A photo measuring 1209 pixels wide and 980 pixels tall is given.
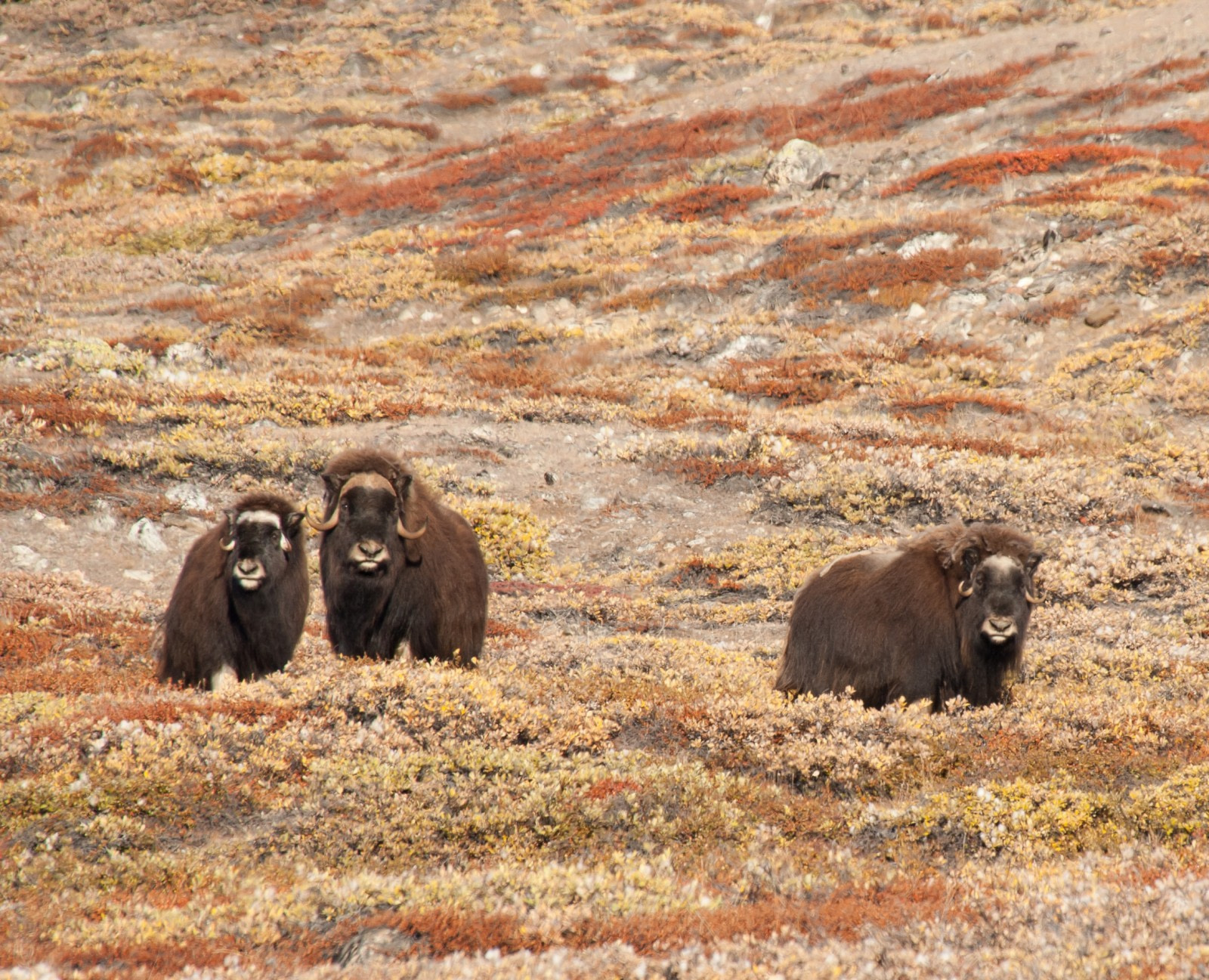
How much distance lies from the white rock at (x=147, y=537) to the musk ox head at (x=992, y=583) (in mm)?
12259

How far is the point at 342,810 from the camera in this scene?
20.6 feet

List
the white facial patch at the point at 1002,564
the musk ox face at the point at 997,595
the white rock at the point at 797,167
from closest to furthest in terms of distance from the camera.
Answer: the musk ox face at the point at 997,595, the white facial patch at the point at 1002,564, the white rock at the point at 797,167

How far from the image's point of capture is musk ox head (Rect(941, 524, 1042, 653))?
8.12 m

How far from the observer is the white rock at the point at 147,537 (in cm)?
1571

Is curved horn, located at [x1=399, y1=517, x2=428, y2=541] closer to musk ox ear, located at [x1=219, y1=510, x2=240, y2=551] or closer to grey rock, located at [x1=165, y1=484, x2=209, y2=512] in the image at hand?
musk ox ear, located at [x1=219, y1=510, x2=240, y2=551]

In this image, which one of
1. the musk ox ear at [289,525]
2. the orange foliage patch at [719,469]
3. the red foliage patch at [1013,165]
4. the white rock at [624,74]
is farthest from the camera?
the white rock at [624,74]

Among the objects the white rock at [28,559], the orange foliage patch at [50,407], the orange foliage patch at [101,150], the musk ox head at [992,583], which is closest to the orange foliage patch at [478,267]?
the orange foliage patch at [50,407]

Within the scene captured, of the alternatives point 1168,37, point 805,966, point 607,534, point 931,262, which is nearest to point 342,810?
point 805,966

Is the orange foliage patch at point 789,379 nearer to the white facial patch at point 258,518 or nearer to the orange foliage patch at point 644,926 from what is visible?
the white facial patch at point 258,518

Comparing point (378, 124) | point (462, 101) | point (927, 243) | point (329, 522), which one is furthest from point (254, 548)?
point (462, 101)

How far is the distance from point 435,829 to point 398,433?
1588 cm

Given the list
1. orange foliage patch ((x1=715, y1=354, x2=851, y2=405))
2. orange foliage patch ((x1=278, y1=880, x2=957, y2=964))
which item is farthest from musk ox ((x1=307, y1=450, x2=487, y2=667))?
orange foliage patch ((x1=715, y1=354, x2=851, y2=405))

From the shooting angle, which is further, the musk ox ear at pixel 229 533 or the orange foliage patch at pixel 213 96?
the orange foliage patch at pixel 213 96

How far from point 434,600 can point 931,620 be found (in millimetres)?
4350
